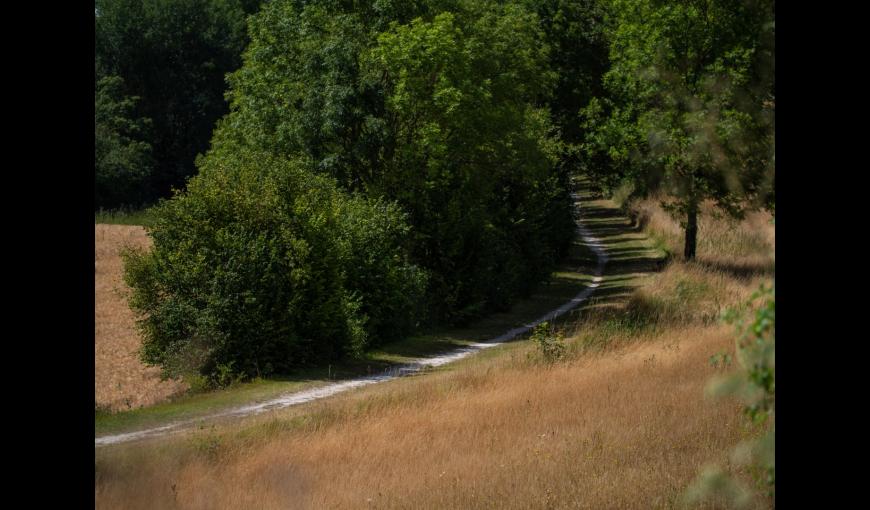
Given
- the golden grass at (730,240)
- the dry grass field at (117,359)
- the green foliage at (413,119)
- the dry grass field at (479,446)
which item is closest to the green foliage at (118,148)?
the dry grass field at (117,359)

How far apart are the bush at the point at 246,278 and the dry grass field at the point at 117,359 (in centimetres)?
87

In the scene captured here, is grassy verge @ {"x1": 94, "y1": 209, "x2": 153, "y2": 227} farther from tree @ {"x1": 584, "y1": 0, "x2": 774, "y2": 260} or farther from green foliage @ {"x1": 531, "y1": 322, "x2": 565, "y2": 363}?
green foliage @ {"x1": 531, "y1": 322, "x2": 565, "y2": 363}

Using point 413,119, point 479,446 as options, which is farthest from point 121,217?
point 479,446

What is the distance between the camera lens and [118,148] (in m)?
63.0

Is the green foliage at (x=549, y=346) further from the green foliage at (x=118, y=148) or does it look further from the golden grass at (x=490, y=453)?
the green foliage at (x=118, y=148)

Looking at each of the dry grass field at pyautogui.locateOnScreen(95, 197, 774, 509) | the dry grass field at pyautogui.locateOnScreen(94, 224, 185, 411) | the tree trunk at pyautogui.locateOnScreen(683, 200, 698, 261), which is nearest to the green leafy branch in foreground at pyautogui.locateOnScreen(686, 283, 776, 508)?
the dry grass field at pyautogui.locateOnScreen(95, 197, 774, 509)

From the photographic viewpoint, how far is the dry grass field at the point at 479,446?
10.5 meters

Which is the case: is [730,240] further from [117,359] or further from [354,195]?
[117,359]

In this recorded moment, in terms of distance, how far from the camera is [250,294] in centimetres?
2223

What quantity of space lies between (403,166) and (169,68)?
1700 inches

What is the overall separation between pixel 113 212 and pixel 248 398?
4844cm

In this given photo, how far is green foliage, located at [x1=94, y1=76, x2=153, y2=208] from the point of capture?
62.3 metres
